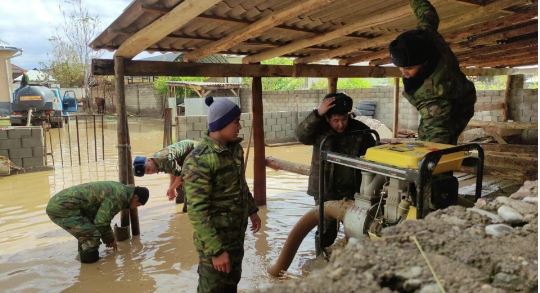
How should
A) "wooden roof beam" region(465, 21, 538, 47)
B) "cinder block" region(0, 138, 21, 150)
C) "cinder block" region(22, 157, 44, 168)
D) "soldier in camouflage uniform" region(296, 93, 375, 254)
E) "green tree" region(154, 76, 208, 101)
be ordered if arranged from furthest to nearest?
"green tree" region(154, 76, 208, 101), "cinder block" region(22, 157, 44, 168), "cinder block" region(0, 138, 21, 150), "wooden roof beam" region(465, 21, 538, 47), "soldier in camouflage uniform" region(296, 93, 375, 254)

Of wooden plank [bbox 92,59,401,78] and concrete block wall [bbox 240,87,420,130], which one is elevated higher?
wooden plank [bbox 92,59,401,78]

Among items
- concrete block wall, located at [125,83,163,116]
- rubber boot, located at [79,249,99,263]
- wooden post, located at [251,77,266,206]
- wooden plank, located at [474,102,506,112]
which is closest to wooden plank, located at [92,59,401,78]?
wooden post, located at [251,77,266,206]

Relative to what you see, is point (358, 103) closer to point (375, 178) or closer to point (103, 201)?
point (103, 201)

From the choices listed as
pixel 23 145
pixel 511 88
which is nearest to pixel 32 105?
pixel 23 145

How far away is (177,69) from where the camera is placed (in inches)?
212

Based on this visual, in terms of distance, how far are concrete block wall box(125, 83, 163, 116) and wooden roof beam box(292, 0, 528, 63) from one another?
2010cm

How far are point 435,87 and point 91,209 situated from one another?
415cm

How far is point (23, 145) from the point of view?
9.82m

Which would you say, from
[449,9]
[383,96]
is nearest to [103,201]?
[449,9]

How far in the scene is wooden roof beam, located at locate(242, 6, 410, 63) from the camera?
14.3 ft

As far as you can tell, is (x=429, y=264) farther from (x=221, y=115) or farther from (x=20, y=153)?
(x=20, y=153)

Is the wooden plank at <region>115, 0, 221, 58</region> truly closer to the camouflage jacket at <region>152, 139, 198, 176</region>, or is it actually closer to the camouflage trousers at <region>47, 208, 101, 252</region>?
the camouflage jacket at <region>152, 139, 198, 176</region>

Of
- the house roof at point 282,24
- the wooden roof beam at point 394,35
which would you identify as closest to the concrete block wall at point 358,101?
the house roof at point 282,24

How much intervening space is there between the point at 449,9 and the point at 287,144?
973 centimetres
